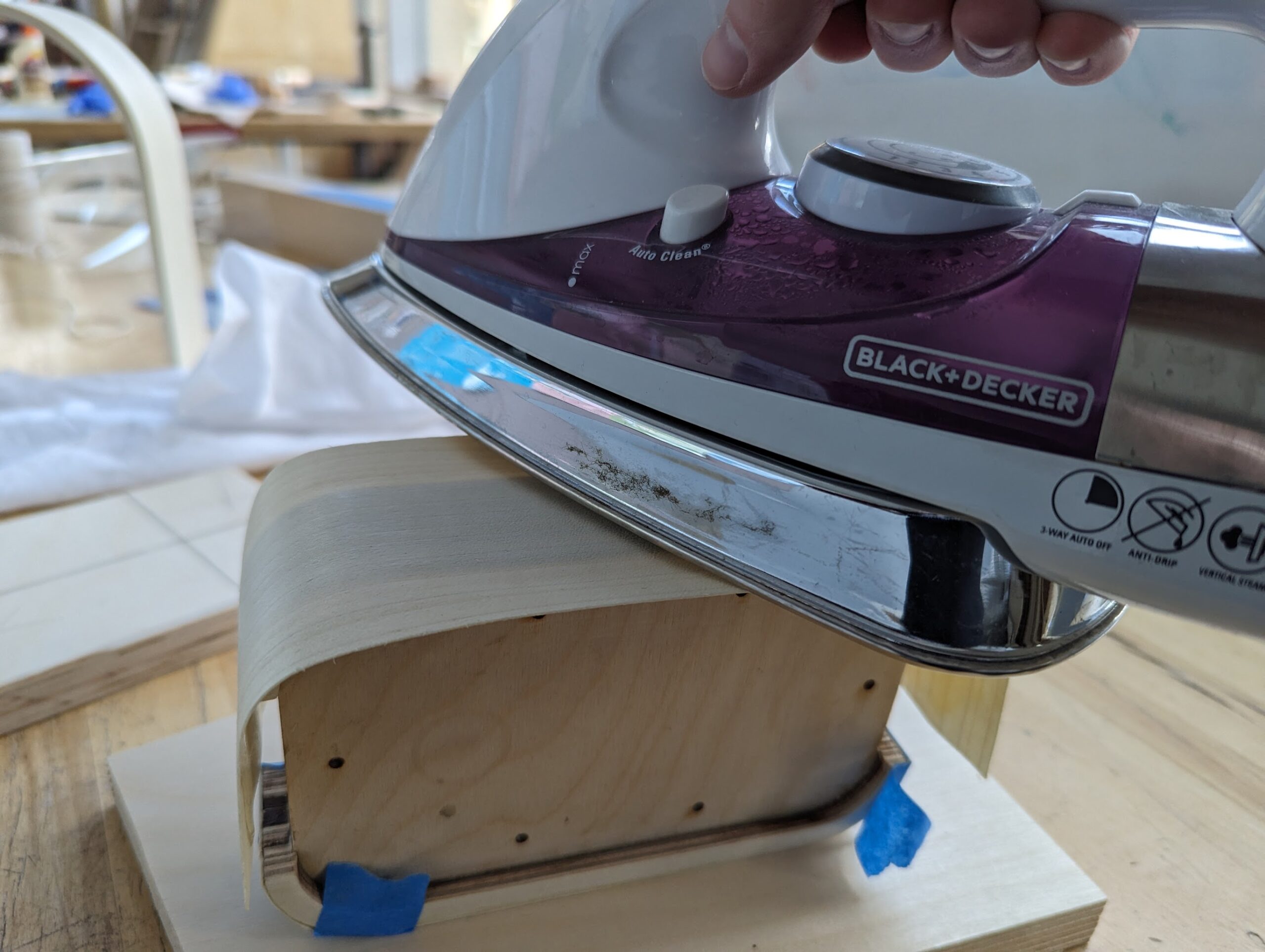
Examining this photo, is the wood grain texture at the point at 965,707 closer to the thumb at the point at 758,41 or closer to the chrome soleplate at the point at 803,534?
the chrome soleplate at the point at 803,534

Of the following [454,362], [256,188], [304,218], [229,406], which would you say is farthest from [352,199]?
[454,362]

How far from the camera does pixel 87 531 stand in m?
0.73

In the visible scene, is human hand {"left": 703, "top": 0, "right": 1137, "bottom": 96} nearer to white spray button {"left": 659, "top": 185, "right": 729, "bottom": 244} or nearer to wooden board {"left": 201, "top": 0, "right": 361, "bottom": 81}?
white spray button {"left": 659, "top": 185, "right": 729, "bottom": 244}

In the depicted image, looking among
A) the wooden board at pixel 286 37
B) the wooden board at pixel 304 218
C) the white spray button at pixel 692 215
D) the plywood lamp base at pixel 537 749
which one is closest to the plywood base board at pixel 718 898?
the plywood lamp base at pixel 537 749

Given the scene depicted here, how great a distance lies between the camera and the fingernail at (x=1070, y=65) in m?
0.45

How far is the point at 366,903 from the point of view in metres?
0.44

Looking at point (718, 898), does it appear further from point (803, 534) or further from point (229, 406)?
point (229, 406)

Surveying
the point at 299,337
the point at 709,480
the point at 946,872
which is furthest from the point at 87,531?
the point at 946,872

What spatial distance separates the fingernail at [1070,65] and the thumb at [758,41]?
117 millimetres

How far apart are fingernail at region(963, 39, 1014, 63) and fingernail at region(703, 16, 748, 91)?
110 mm

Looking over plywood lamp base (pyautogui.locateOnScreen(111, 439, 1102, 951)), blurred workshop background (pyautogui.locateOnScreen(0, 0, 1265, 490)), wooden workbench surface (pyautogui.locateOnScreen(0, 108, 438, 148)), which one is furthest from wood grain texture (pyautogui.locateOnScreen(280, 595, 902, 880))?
wooden workbench surface (pyautogui.locateOnScreen(0, 108, 438, 148))

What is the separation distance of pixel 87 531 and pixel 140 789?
299 millimetres

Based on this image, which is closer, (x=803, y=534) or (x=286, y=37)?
(x=803, y=534)

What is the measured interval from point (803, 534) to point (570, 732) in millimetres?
153
